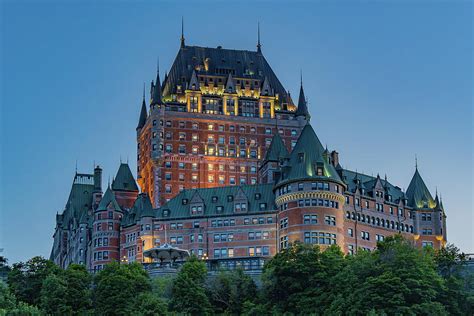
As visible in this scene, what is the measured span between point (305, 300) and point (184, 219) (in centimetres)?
5087

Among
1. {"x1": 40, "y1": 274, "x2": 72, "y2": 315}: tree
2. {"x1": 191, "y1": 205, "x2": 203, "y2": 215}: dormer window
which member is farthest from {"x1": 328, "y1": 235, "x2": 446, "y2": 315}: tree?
{"x1": 191, "y1": 205, "x2": 203, "y2": 215}: dormer window

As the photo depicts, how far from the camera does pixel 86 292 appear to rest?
505ft

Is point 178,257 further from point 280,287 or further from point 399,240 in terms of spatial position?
point 399,240

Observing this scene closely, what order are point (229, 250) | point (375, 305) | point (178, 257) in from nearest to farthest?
point (375, 305) → point (178, 257) → point (229, 250)

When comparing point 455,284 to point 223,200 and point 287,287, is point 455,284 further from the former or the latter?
point 223,200

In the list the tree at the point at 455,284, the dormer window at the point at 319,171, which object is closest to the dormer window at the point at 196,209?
the dormer window at the point at 319,171

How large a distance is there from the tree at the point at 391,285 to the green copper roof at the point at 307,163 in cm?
3623

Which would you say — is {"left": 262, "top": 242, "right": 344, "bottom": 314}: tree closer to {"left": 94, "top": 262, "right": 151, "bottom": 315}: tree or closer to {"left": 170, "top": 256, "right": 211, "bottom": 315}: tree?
{"left": 170, "top": 256, "right": 211, "bottom": 315}: tree

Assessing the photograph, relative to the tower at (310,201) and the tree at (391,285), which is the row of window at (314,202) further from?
the tree at (391,285)

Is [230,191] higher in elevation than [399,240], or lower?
higher

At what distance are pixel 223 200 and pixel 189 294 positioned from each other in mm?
45481

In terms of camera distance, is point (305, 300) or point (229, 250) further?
point (229, 250)

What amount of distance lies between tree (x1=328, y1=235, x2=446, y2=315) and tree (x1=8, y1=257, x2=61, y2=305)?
46.1 m

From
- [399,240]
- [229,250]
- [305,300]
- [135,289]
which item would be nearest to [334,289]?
[305,300]
